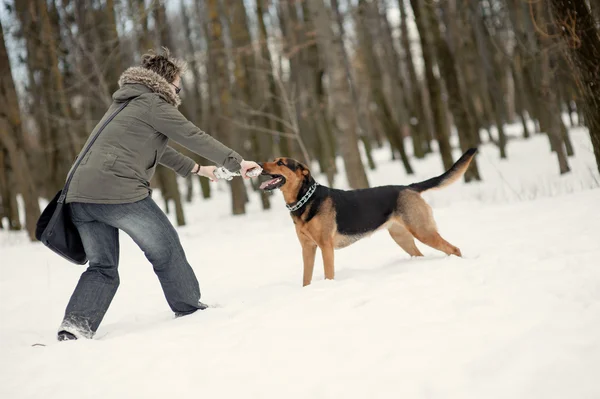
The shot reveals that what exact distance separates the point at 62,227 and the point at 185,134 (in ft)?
4.01

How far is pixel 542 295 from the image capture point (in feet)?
10.7

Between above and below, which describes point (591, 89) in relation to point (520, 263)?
above

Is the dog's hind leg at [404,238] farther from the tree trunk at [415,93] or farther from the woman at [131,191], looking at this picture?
the tree trunk at [415,93]

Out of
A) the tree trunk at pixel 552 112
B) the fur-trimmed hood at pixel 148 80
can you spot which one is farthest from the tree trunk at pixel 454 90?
the fur-trimmed hood at pixel 148 80

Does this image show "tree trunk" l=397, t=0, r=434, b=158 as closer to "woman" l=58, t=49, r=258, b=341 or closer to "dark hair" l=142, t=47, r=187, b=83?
"dark hair" l=142, t=47, r=187, b=83

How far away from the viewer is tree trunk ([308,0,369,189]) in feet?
37.6

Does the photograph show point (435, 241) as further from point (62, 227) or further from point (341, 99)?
point (341, 99)

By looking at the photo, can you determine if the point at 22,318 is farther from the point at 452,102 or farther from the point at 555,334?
the point at 452,102

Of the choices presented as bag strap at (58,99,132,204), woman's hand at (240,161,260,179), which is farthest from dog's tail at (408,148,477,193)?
bag strap at (58,99,132,204)

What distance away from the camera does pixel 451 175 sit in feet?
17.9

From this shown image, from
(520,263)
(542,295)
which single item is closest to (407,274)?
(520,263)

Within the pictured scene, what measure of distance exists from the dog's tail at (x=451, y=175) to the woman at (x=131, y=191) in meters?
2.25

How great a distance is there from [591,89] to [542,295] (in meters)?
5.01

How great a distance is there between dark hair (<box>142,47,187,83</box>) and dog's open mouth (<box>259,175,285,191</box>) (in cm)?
131
